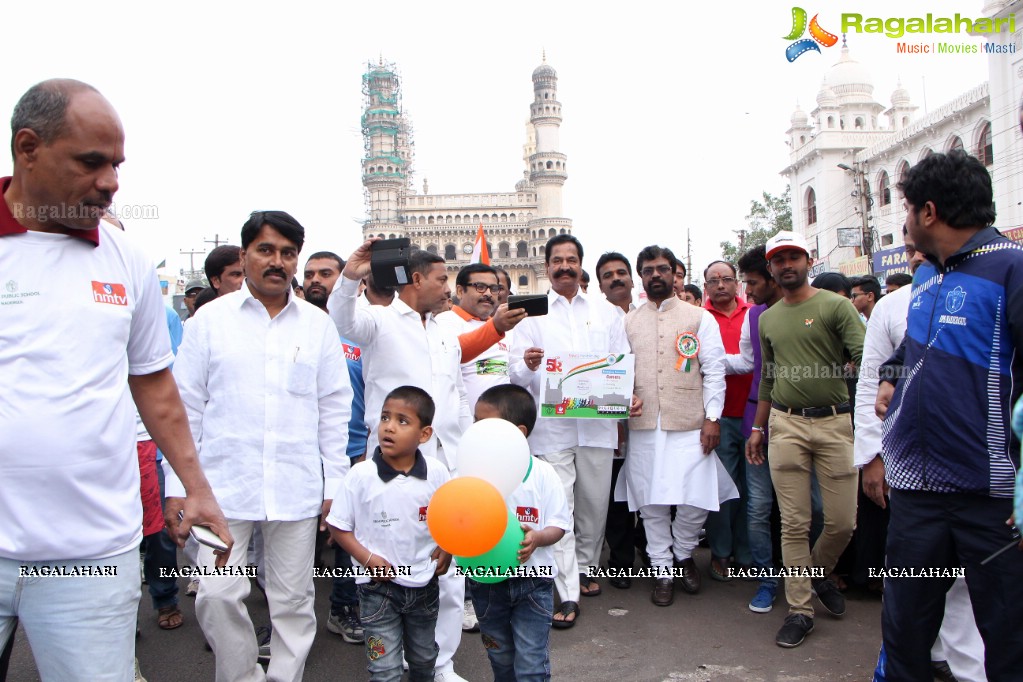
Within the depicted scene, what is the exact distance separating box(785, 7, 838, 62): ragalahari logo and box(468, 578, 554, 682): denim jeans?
85.7ft

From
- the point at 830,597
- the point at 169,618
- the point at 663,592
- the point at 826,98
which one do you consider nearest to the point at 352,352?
the point at 169,618

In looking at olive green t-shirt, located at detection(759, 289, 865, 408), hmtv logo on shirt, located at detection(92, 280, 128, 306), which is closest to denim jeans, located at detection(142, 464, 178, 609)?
hmtv logo on shirt, located at detection(92, 280, 128, 306)

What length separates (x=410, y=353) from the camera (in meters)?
3.90

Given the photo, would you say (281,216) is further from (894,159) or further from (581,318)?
(894,159)

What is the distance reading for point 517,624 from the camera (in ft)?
9.74

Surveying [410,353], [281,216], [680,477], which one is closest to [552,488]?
[410,353]

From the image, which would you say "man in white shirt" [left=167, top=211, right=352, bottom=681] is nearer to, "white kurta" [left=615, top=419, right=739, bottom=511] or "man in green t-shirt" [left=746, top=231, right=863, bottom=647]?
"white kurta" [left=615, top=419, right=739, bottom=511]

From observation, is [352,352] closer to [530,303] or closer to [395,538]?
[530,303]

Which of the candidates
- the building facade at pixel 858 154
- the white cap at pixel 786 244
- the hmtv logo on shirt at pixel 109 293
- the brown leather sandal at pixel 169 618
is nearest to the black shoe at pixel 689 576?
the white cap at pixel 786 244

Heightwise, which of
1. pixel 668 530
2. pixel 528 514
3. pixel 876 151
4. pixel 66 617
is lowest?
pixel 668 530

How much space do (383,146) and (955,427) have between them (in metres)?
78.0

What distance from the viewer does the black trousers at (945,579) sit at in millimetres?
2387

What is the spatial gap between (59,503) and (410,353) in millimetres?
2176

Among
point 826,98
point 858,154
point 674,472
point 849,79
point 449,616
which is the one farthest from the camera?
point 849,79
